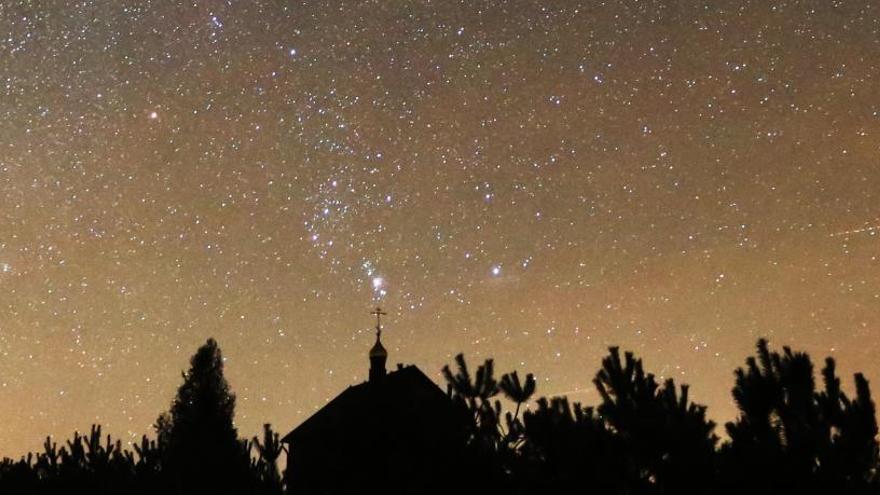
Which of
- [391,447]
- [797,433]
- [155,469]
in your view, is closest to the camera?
[797,433]

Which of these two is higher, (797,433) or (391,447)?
(391,447)

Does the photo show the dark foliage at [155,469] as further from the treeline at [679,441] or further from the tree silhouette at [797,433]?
the tree silhouette at [797,433]

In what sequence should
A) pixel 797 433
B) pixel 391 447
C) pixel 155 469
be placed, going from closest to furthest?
pixel 797 433 → pixel 391 447 → pixel 155 469

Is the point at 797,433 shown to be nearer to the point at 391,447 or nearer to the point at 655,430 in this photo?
the point at 655,430

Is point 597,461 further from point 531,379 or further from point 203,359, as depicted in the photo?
point 203,359

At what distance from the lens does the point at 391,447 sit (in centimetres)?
778

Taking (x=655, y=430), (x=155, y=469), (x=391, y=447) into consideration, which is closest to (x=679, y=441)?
(x=655, y=430)

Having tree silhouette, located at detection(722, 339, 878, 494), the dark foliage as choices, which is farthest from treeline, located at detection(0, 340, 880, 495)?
the dark foliage

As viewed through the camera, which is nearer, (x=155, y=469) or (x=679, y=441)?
(x=679, y=441)

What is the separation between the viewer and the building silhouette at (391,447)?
22.4ft

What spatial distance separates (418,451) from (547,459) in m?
1.80

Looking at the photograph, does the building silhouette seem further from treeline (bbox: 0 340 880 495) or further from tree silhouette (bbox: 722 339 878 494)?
tree silhouette (bbox: 722 339 878 494)

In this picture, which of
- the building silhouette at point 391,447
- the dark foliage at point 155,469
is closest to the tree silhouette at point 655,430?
the building silhouette at point 391,447

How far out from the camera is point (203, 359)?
40.2m
